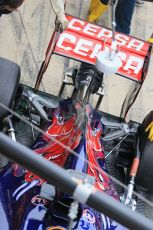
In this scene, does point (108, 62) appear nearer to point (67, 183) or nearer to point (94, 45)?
point (94, 45)

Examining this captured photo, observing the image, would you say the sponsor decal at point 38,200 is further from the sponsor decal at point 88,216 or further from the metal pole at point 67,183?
the metal pole at point 67,183

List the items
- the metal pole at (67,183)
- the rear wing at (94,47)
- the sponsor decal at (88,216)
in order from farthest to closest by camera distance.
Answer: the rear wing at (94,47)
the sponsor decal at (88,216)
the metal pole at (67,183)

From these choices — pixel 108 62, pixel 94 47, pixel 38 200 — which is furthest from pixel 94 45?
pixel 38 200

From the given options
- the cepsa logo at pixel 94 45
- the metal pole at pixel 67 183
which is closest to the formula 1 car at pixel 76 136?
the cepsa logo at pixel 94 45

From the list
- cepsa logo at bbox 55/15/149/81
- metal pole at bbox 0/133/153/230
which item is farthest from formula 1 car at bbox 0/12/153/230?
metal pole at bbox 0/133/153/230

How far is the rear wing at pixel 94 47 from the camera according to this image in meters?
2.20

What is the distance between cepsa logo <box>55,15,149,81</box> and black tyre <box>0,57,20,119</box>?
263mm

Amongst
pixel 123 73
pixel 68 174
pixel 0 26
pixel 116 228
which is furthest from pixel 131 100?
pixel 68 174

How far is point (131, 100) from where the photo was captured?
2.54 metres

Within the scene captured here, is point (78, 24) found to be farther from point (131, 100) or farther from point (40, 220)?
point (40, 220)

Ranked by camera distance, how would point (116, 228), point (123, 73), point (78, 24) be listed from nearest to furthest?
1. point (116, 228)
2. point (123, 73)
3. point (78, 24)

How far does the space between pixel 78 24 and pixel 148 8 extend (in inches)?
70.3

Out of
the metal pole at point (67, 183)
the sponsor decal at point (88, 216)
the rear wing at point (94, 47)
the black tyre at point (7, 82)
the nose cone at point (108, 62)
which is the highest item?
the metal pole at point (67, 183)

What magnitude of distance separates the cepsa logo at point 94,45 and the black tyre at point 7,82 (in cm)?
26
